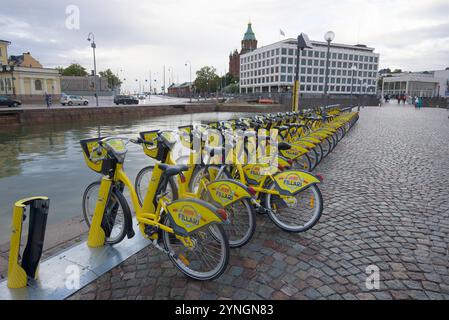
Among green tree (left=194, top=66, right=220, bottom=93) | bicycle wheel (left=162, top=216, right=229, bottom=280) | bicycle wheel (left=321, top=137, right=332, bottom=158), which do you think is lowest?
bicycle wheel (left=162, top=216, right=229, bottom=280)

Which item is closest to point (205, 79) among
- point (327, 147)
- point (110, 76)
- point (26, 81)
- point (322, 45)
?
point (110, 76)

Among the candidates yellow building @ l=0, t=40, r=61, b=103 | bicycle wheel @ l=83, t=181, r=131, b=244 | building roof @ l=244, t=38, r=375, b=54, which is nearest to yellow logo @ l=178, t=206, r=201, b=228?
bicycle wheel @ l=83, t=181, r=131, b=244

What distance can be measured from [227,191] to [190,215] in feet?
2.40

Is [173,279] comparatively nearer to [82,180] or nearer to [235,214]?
[235,214]

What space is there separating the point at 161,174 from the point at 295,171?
1551mm

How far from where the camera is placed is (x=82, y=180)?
6637 mm

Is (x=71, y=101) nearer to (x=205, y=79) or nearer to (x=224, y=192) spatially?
(x=224, y=192)

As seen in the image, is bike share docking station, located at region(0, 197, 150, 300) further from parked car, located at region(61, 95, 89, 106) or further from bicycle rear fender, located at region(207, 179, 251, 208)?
parked car, located at region(61, 95, 89, 106)

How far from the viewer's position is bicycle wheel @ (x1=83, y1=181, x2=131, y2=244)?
10.2 feet

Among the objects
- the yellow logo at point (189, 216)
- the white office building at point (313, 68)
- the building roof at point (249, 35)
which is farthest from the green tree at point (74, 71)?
the yellow logo at point (189, 216)

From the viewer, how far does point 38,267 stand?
2.72 m

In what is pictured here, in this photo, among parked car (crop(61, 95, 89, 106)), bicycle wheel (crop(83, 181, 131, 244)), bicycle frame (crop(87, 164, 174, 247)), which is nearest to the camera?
bicycle frame (crop(87, 164, 174, 247))

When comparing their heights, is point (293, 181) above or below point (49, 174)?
above

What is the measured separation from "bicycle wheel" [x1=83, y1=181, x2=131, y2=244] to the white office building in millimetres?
82803
